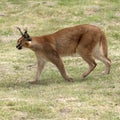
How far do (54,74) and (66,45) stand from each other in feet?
2.67

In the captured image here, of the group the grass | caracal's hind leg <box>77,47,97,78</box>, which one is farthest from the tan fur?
the grass

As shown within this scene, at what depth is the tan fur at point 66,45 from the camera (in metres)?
11.0

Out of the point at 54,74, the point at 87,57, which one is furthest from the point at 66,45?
the point at 54,74

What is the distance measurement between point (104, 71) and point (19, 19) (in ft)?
25.6

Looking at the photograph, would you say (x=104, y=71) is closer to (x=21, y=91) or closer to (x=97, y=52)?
(x=97, y=52)

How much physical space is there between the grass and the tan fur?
37 centimetres

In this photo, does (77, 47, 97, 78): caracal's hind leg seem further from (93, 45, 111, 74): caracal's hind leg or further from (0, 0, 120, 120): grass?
(93, 45, 111, 74): caracal's hind leg

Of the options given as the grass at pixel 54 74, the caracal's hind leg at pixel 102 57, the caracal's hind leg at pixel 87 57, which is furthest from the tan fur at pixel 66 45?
the grass at pixel 54 74

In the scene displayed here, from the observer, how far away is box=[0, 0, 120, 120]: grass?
8.29 metres

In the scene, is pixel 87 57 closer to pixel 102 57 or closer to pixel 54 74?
pixel 102 57

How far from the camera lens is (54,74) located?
461 inches

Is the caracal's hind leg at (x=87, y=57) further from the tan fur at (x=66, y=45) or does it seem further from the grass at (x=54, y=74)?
the grass at (x=54, y=74)

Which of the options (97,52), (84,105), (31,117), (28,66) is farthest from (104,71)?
(31,117)

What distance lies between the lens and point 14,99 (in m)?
8.98
